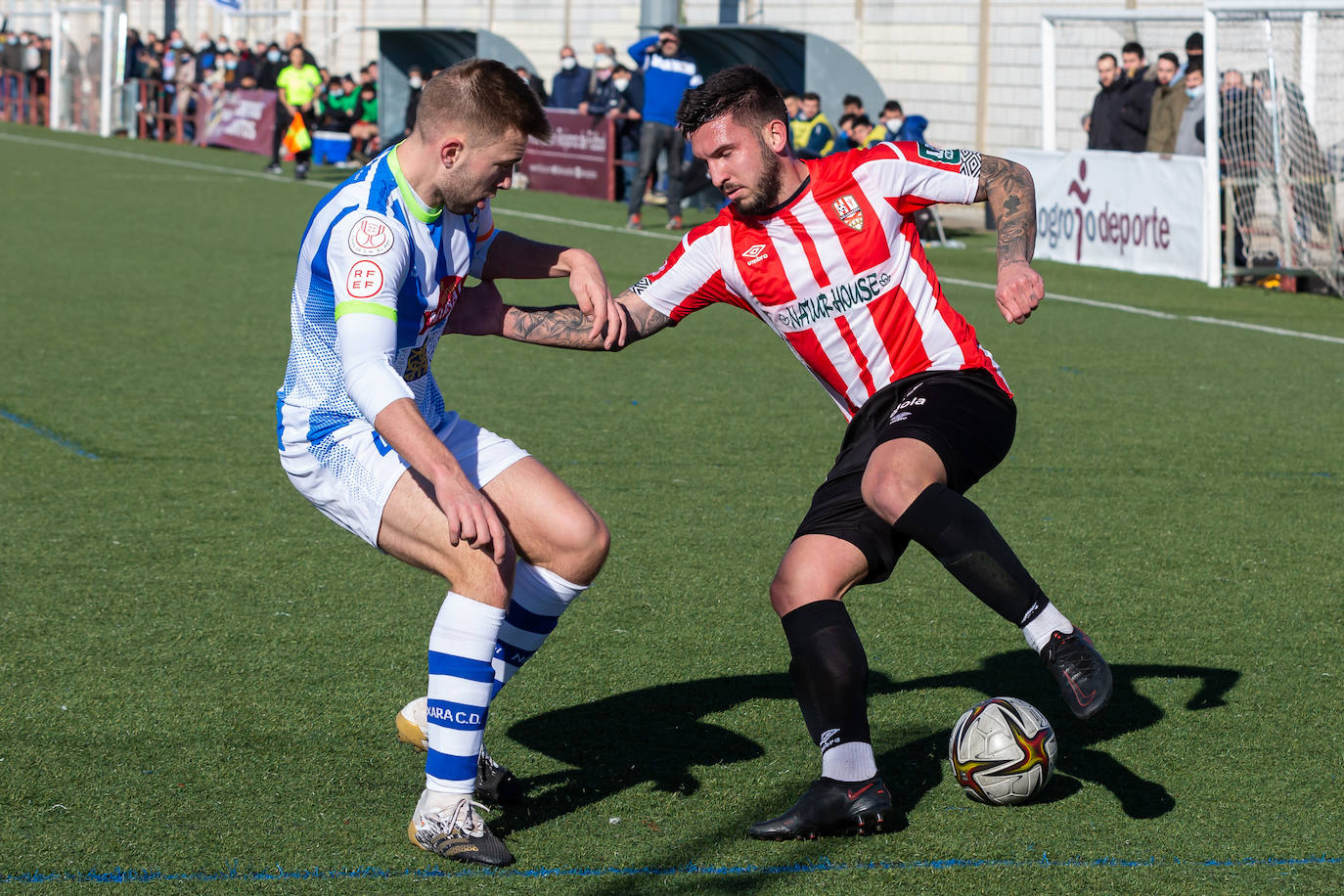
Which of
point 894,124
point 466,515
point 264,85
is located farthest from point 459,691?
point 264,85

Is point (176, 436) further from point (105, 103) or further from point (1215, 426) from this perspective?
point (105, 103)

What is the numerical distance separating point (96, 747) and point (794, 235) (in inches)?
89.9

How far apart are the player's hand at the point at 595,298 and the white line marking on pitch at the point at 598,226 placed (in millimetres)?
9129

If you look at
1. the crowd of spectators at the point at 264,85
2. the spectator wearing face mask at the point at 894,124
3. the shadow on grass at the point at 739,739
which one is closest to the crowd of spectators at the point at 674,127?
the spectator wearing face mask at the point at 894,124

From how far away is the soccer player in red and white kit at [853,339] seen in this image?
3.82 metres

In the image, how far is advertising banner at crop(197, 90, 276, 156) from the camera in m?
32.3

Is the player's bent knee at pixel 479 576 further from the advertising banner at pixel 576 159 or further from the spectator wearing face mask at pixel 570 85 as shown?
the spectator wearing face mask at pixel 570 85

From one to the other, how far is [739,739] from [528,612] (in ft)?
2.62

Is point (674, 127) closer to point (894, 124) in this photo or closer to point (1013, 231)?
point (894, 124)

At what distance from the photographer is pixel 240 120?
110ft

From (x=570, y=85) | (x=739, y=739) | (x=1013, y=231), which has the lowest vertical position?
(x=739, y=739)

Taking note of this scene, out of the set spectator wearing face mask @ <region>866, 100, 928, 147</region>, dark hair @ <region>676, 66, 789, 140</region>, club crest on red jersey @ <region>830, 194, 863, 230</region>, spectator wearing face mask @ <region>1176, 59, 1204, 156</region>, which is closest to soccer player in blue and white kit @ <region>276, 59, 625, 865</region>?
dark hair @ <region>676, 66, 789, 140</region>

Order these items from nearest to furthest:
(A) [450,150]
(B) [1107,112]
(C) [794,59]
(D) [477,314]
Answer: (A) [450,150] → (D) [477,314] → (B) [1107,112] → (C) [794,59]

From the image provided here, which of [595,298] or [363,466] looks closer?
[363,466]
